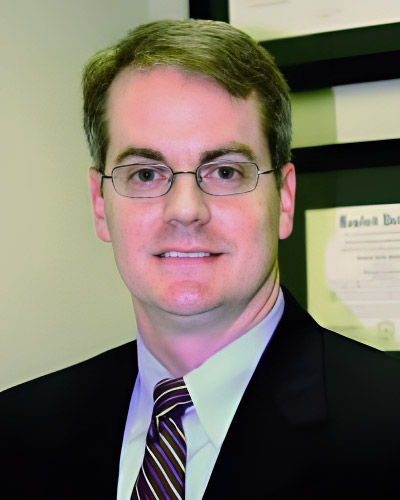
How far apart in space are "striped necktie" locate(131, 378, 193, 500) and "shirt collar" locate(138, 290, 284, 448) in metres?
0.02

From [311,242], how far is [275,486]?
1.69 ft

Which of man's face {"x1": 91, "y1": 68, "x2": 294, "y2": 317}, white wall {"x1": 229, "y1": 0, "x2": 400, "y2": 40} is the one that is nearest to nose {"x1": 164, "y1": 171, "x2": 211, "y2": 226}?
man's face {"x1": 91, "y1": 68, "x2": 294, "y2": 317}

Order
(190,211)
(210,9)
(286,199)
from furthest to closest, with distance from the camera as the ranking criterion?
(210,9) < (286,199) < (190,211)

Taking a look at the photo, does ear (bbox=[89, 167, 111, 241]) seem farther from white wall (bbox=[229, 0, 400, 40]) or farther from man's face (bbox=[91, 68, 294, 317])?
white wall (bbox=[229, 0, 400, 40])

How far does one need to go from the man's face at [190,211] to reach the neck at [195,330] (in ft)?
0.05

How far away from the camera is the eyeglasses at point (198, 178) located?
1073 mm

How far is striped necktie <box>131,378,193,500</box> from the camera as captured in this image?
3.43 ft

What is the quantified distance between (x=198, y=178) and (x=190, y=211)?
0.18 feet

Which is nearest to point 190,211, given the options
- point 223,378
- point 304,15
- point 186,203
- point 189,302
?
point 186,203

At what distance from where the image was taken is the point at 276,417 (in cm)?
106

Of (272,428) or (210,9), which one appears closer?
(272,428)

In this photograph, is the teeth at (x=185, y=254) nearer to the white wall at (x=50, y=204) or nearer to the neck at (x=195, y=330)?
the neck at (x=195, y=330)

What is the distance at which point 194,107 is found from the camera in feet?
3.48

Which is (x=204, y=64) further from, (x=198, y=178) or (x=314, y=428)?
(x=314, y=428)
